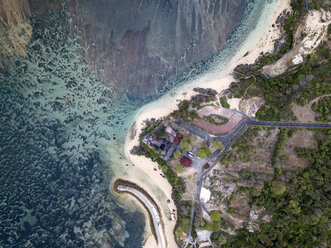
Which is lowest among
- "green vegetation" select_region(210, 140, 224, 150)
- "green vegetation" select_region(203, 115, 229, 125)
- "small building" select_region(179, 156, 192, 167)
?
"small building" select_region(179, 156, 192, 167)

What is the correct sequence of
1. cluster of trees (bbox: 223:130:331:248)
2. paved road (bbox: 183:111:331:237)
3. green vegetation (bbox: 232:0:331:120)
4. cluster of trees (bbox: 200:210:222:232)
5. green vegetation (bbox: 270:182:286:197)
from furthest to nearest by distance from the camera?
cluster of trees (bbox: 200:210:222:232)
paved road (bbox: 183:111:331:237)
green vegetation (bbox: 232:0:331:120)
green vegetation (bbox: 270:182:286:197)
cluster of trees (bbox: 223:130:331:248)

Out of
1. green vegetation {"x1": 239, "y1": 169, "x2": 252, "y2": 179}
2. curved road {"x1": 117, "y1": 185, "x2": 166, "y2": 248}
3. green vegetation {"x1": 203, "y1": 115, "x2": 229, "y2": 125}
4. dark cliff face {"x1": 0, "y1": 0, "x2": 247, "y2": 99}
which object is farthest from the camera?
curved road {"x1": 117, "y1": 185, "x2": 166, "y2": 248}

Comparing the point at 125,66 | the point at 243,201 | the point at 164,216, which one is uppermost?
the point at 125,66

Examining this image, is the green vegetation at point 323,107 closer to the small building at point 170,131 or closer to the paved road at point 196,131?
the paved road at point 196,131

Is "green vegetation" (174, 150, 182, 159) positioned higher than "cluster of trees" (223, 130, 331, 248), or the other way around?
"green vegetation" (174, 150, 182, 159)

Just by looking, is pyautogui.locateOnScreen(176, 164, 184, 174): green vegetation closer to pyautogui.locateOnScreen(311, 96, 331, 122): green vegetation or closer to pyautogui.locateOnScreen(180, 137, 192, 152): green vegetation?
pyautogui.locateOnScreen(180, 137, 192, 152): green vegetation

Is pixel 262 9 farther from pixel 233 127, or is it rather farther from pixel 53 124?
pixel 53 124

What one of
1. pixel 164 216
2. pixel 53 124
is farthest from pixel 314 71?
pixel 53 124

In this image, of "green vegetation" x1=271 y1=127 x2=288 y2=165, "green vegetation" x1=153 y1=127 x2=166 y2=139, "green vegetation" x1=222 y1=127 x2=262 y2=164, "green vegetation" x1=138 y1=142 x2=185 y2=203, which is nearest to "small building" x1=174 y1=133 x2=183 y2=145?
"green vegetation" x1=153 y1=127 x2=166 y2=139
